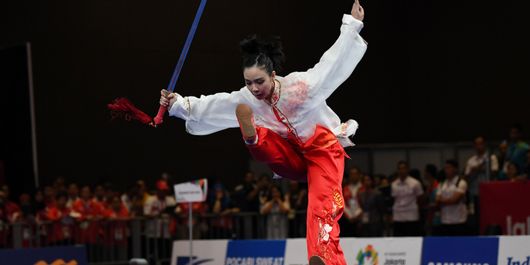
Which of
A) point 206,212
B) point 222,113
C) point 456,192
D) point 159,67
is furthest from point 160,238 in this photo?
point 222,113

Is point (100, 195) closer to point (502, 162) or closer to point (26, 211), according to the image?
point (26, 211)

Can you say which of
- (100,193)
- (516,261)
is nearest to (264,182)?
(100,193)

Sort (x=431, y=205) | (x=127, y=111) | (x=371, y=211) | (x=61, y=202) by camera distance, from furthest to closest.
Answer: (x=61, y=202), (x=371, y=211), (x=431, y=205), (x=127, y=111)

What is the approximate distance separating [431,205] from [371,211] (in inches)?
36.1

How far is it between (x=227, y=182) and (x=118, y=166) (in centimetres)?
221

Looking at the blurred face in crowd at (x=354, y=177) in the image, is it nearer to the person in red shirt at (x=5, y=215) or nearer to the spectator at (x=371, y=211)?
the spectator at (x=371, y=211)

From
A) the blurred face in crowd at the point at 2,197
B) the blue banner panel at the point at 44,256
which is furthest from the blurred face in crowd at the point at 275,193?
the blue banner panel at the point at 44,256

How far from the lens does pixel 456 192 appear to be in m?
11.8

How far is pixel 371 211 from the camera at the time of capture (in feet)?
42.4

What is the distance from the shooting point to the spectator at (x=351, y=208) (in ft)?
42.4

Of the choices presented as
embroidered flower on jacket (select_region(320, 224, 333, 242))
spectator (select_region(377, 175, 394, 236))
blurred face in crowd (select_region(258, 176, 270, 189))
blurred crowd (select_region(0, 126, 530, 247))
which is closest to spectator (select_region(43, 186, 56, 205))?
blurred crowd (select_region(0, 126, 530, 247))

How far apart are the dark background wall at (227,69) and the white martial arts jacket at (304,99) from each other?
8.91 m

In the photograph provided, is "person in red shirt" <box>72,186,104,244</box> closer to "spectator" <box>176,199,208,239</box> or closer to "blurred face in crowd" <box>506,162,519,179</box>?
"spectator" <box>176,199,208,239</box>

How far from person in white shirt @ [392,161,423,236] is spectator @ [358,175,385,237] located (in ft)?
1.12
